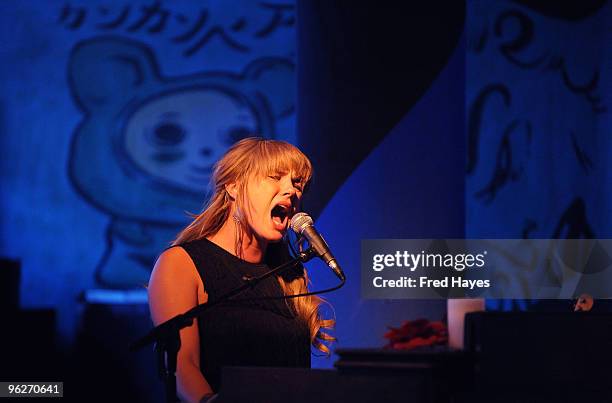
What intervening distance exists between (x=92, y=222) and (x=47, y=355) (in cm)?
123

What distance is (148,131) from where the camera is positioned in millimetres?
5406

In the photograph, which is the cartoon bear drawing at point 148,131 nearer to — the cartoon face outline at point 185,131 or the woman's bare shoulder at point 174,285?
the cartoon face outline at point 185,131

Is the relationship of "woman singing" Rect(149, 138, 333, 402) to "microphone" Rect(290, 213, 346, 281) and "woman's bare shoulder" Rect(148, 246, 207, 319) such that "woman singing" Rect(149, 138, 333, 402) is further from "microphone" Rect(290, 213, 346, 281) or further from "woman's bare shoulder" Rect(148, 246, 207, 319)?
"microphone" Rect(290, 213, 346, 281)

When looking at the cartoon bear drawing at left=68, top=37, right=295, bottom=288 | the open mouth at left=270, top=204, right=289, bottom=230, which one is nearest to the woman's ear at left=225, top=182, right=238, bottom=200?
→ the open mouth at left=270, top=204, right=289, bottom=230

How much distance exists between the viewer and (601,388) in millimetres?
1212

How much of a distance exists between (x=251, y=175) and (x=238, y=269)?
0.92 feet

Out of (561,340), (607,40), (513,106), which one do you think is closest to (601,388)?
(561,340)

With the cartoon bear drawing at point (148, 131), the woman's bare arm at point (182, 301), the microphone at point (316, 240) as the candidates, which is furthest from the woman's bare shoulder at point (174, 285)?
the cartoon bear drawing at point (148, 131)

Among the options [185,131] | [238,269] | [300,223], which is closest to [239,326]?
[238,269]

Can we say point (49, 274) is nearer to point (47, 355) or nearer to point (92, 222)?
point (92, 222)

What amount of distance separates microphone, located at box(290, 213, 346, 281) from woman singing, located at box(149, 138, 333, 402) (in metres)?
0.33

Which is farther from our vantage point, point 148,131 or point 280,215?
point 148,131

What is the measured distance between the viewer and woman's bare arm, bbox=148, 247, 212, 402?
200 centimetres

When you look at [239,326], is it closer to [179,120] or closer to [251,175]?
[251,175]
